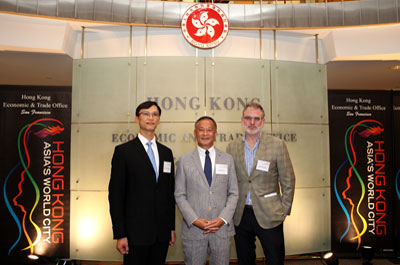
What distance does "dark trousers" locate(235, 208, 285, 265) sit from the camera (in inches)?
97.9

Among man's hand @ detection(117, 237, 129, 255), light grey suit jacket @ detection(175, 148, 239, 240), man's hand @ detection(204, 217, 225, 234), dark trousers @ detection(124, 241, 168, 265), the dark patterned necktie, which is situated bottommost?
dark trousers @ detection(124, 241, 168, 265)

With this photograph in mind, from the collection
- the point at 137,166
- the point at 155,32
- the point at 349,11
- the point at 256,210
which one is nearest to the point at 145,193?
the point at 137,166

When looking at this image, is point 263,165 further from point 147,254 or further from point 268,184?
point 147,254

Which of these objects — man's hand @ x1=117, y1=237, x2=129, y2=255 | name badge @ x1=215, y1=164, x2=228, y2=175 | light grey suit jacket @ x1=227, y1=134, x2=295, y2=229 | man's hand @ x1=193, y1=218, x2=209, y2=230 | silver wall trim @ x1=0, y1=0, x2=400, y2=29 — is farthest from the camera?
silver wall trim @ x1=0, y1=0, x2=400, y2=29

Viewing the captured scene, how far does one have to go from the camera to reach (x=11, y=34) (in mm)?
3758

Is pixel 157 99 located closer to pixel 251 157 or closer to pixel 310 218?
pixel 251 157

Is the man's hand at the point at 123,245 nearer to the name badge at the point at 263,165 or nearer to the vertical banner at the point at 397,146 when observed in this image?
the name badge at the point at 263,165

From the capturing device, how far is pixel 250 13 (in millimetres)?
3939

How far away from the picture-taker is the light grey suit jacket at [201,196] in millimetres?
2277

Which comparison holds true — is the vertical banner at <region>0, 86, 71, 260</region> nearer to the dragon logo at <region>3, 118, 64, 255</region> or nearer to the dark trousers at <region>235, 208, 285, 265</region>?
the dragon logo at <region>3, 118, 64, 255</region>

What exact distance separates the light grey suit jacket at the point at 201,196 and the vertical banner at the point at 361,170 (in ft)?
9.38

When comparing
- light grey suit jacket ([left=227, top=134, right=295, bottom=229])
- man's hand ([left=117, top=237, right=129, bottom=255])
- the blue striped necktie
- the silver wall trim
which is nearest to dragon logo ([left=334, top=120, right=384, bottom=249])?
the silver wall trim

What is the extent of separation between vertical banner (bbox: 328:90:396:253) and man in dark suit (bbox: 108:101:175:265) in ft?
10.9

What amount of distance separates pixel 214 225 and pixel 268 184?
632 millimetres
